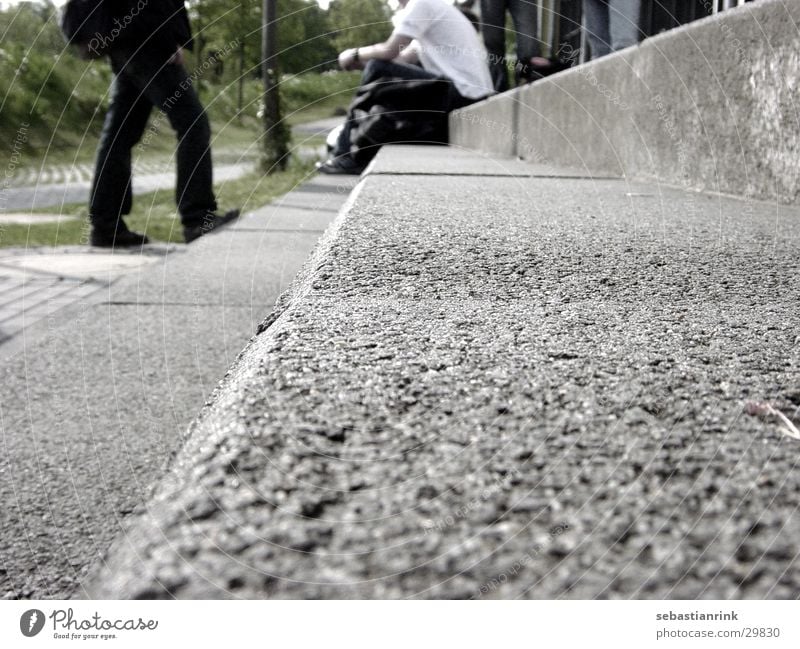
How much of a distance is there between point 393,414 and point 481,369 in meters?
0.12

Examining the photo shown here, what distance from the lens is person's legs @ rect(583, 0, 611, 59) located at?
324cm

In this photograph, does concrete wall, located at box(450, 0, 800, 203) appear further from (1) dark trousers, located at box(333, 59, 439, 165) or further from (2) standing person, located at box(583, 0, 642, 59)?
(1) dark trousers, located at box(333, 59, 439, 165)

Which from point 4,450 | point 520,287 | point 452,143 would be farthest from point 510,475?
point 452,143

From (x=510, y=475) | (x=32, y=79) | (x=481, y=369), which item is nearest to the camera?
(x=510, y=475)

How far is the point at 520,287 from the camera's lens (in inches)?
37.9

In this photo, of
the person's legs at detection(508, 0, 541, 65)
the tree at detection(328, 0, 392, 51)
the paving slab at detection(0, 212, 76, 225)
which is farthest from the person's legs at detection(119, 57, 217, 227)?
the person's legs at detection(508, 0, 541, 65)

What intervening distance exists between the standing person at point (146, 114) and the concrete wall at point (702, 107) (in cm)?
143

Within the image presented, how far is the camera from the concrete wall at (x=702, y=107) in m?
1.67
